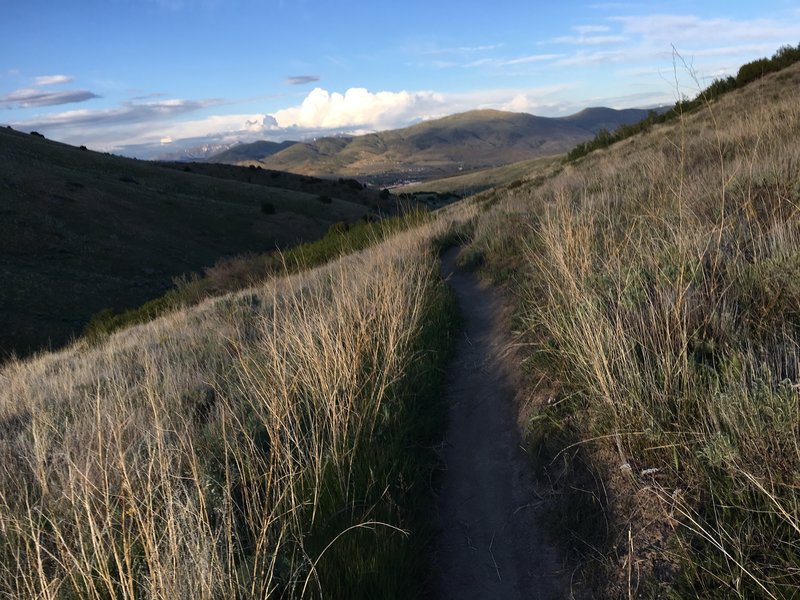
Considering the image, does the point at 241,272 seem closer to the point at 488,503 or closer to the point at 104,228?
the point at 488,503

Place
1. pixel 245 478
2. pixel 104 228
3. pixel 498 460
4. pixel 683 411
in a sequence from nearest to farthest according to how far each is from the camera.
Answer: pixel 683 411
pixel 245 478
pixel 498 460
pixel 104 228

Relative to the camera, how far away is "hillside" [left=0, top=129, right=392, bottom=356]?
24266 millimetres

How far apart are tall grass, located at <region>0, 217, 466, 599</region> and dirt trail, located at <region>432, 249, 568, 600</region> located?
0.67 ft

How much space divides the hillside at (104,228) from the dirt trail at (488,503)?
21.3m

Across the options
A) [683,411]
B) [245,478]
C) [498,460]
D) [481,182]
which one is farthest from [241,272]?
[481,182]

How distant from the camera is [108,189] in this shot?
41188mm

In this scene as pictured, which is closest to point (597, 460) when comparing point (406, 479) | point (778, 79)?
point (406, 479)

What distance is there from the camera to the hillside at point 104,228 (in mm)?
24266

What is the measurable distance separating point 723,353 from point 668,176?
5.71 m

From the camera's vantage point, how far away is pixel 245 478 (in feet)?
10.9

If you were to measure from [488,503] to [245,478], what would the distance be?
1610 millimetres

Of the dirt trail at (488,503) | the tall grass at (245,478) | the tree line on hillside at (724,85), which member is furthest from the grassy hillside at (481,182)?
the tall grass at (245,478)

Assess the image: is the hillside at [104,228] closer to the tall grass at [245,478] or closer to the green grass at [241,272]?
the green grass at [241,272]

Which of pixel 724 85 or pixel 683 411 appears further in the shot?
pixel 724 85
